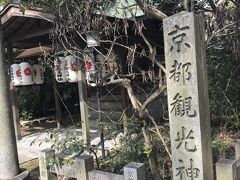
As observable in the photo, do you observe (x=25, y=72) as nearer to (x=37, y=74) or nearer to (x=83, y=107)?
(x=37, y=74)

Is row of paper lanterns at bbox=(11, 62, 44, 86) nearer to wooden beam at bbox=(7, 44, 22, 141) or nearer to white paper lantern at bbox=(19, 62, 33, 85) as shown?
white paper lantern at bbox=(19, 62, 33, 85)

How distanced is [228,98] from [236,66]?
776mm

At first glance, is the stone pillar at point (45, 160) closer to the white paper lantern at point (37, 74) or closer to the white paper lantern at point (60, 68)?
the white paper lantern at point (60, 68)

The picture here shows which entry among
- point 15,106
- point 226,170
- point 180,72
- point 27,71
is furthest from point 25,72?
point 226,170

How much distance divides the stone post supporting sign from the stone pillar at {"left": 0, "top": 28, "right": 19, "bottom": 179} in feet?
10.1

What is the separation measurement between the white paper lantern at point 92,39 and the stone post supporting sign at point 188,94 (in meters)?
2.72

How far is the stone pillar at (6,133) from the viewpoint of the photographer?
5.59m

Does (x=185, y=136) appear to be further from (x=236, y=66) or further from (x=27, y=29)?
(x=27, y=29)

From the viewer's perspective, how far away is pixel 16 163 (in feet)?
19.0

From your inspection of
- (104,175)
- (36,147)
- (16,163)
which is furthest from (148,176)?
(36,147)

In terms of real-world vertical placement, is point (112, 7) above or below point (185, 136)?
above

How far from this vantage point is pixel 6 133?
5.62 meters

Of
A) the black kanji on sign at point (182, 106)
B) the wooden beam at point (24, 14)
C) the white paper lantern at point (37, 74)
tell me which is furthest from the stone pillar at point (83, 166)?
the white paper lantern at point (37, 74)

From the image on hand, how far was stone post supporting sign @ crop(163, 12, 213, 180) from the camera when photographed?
3.49 metres
